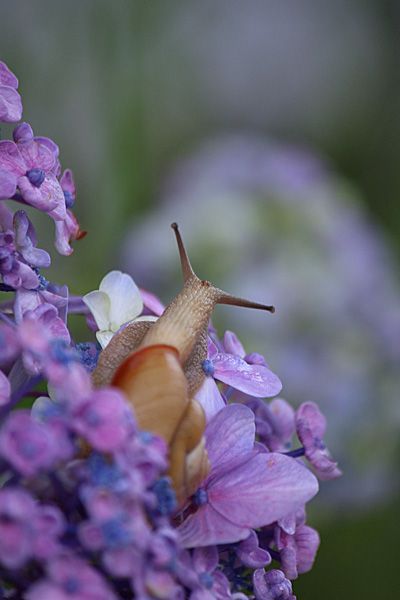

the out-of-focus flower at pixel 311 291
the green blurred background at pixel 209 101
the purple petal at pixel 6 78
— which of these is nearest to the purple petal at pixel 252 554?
the purple petal at pixel 6 78

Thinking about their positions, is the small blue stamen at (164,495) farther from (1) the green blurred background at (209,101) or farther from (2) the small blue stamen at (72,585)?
(1) the green blurred background at (209,101)

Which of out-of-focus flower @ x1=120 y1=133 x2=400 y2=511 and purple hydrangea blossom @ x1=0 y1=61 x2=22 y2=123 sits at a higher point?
purple hydrangea blossom @ x1=0 y1=61 x2=22 y2=123

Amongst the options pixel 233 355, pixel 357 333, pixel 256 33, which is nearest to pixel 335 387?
pixel 357 333

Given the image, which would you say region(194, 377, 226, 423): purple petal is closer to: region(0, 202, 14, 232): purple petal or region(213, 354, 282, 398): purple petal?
region(213, 354, 282, 398): purple petal

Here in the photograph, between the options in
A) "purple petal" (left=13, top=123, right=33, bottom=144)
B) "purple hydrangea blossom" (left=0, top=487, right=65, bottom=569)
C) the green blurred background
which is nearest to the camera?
"purple hydrangea blossom" (left=0, top=487, right=65, bottom=569)

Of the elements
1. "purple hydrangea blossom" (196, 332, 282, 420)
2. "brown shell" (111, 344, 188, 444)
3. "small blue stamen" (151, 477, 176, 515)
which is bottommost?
"purple hydrangea blossom" (196, 332, 282, 420)

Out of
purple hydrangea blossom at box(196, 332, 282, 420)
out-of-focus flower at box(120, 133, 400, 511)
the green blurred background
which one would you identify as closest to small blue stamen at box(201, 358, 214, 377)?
purple hydrangea blossom at box(196, 332, 282, 420)

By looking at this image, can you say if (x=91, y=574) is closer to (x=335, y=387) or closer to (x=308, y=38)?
(x=335, y=387)
